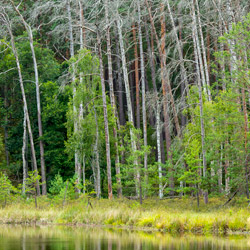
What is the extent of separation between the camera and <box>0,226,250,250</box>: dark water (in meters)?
12.5

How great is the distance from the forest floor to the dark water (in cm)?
136

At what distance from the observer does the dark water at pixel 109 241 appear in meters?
12.5

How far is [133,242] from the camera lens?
13500 millimetres

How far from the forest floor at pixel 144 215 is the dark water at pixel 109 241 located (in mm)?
1359

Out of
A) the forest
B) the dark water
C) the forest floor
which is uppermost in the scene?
the forest

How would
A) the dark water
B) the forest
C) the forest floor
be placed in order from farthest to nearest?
the forest, the forest floor, the dark water

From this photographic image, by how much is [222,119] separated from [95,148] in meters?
8.67

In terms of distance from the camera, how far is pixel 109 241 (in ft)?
45.3

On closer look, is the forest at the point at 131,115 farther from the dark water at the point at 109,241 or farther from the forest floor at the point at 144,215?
the dark water at the point at 109,241

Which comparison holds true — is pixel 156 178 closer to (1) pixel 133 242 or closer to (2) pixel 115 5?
(2) pixel 115 5

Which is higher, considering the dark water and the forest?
the forest

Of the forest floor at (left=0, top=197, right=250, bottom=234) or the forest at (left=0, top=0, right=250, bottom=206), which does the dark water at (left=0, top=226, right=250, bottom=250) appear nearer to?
the forest floor at (left=0, top=197, right=250, bottom=234)

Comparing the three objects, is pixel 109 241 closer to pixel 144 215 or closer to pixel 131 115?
pixel 144 215

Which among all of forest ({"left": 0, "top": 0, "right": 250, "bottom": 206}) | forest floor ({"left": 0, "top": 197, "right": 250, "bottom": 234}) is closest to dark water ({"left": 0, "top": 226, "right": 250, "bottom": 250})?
forest floor ({"left": 0, "top": 197, "right": 250, "bottom": 234})
